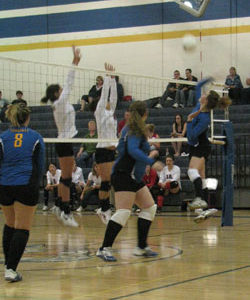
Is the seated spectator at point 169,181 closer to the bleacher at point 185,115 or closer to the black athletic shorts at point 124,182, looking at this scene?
the bleacher at point 185,115

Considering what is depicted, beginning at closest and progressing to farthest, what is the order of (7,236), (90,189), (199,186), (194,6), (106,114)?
(7,236) < (199,186) < (106,114) < (90,189) < (194,6)

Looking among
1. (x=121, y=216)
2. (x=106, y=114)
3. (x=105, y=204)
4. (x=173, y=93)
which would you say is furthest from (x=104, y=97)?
(x=173, y=93)

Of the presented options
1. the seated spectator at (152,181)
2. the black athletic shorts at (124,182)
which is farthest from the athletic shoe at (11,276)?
the seated spectator at (152,181)

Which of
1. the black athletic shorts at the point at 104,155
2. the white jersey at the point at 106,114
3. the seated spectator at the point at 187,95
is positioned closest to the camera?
the white jersey at the point at 106,114

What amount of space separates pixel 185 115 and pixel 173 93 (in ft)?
4.25

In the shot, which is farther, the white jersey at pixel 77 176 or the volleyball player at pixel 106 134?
the white jersey at pixel 77 176

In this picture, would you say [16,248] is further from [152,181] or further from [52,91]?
[152,181]

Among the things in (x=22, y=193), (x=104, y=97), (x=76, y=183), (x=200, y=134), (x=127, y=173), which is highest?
(x=104, y=97)

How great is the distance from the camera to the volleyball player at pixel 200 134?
11023 mm

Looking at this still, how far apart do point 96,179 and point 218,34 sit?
692cm

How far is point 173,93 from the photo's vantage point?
21094mm

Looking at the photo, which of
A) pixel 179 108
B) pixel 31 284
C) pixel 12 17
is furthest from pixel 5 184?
pixel 12 17

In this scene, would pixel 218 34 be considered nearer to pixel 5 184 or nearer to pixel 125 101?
pixel 125 101

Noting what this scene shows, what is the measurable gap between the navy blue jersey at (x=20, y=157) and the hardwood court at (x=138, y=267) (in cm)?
103
